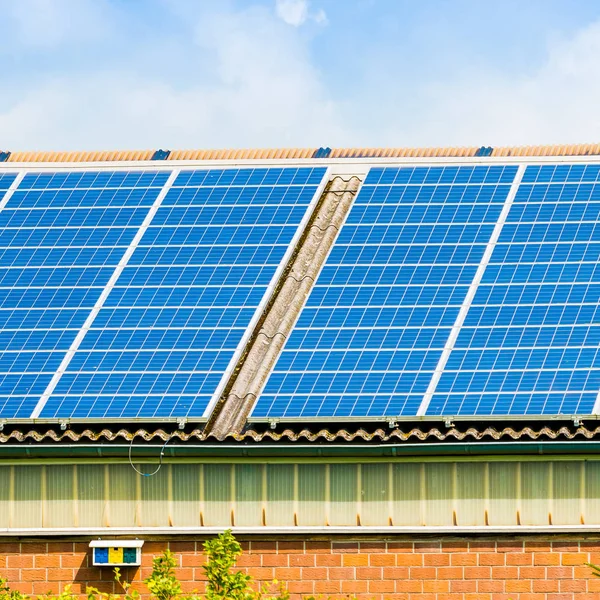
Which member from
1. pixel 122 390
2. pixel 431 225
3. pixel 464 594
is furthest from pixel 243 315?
pixel 464 594

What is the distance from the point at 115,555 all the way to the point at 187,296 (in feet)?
16.1

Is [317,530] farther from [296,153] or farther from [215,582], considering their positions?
[296,153]

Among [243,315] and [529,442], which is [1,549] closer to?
[243,315]

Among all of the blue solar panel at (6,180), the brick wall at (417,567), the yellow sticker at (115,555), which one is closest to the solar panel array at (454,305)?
the brick wall at (417,567)

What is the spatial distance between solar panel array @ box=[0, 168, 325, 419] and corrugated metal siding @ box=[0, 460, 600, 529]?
3.26ft

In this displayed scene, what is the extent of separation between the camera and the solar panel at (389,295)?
2039cm

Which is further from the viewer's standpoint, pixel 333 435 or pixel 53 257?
pixel 53 257

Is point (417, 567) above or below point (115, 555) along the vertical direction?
below

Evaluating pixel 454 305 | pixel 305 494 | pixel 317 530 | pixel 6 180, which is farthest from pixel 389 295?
pixel 6 180

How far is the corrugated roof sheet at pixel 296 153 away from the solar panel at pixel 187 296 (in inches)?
44.6

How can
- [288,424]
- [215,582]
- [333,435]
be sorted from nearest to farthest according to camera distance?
1. [215,582]
2. [333,435]
3. [288,424]

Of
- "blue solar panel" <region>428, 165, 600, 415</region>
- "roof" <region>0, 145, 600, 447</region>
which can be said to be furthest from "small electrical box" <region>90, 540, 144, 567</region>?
"blue solar panel" <region>428, 165, 600, 415</region>

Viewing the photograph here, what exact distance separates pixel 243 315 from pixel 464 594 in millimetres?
5814

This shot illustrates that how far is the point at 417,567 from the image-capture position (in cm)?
1959
